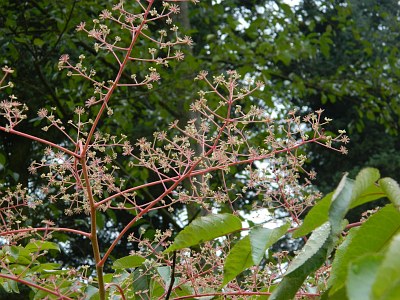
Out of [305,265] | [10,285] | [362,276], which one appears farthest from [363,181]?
[10,285]

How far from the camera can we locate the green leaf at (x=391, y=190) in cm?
79

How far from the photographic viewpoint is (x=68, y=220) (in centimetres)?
539

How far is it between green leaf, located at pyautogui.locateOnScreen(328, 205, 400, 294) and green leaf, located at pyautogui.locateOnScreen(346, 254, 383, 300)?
259 millimetres

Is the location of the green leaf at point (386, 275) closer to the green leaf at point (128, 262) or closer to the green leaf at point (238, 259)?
the green leaf at point (238, 259)

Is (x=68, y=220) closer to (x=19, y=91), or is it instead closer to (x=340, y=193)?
(x=19, y=91)

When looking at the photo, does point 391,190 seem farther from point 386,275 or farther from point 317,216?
point 386,275

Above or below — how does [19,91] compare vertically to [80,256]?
above

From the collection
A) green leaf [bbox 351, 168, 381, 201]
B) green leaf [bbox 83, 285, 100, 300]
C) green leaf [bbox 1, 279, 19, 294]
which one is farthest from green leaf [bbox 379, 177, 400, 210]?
green leaf [bbox 1, 279, 19, 294]

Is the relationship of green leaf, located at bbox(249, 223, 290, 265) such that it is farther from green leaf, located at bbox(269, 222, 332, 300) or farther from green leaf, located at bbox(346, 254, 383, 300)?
green leaf, located at bbox(346, 254, 383, 300)

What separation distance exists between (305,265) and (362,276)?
1.00 feet

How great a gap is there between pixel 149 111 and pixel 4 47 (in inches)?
56.0

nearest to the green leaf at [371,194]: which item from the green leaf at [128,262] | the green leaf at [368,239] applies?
the green leaf at [368,239]

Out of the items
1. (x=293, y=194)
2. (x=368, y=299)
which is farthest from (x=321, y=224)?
(x=293, y=194)

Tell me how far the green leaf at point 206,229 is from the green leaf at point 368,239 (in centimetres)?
20
